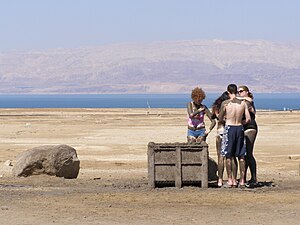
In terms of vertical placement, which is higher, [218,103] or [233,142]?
[218,103]

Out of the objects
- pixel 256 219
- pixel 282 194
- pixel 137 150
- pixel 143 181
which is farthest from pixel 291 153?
pixel 256 219

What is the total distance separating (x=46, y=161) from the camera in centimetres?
1764

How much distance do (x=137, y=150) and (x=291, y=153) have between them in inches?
204

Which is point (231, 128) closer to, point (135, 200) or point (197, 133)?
point (197, 133)

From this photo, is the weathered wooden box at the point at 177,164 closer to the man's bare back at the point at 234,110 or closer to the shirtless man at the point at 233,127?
the shirtless man at the point at 233,127

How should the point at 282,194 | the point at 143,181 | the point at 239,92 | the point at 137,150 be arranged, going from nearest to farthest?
1. the point at 282,194
2. the point at 239,92
3. the point at 143,181
4. the point at 137,150

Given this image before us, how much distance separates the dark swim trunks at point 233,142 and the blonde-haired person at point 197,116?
348mm

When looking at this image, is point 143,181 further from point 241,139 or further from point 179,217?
point 179,217

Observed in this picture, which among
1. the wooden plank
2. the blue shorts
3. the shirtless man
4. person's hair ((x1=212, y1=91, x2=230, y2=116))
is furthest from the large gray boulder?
the shirtless man

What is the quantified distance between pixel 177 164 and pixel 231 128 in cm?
114

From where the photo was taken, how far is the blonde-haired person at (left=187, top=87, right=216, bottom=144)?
617 inches

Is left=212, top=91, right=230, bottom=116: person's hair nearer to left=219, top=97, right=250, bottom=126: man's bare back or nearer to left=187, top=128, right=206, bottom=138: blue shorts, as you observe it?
left=219, top=97, right=250, bottom=126: man's bare back

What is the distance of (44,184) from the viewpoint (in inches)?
663

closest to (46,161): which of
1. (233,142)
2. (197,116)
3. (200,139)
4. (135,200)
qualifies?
(200,139)
